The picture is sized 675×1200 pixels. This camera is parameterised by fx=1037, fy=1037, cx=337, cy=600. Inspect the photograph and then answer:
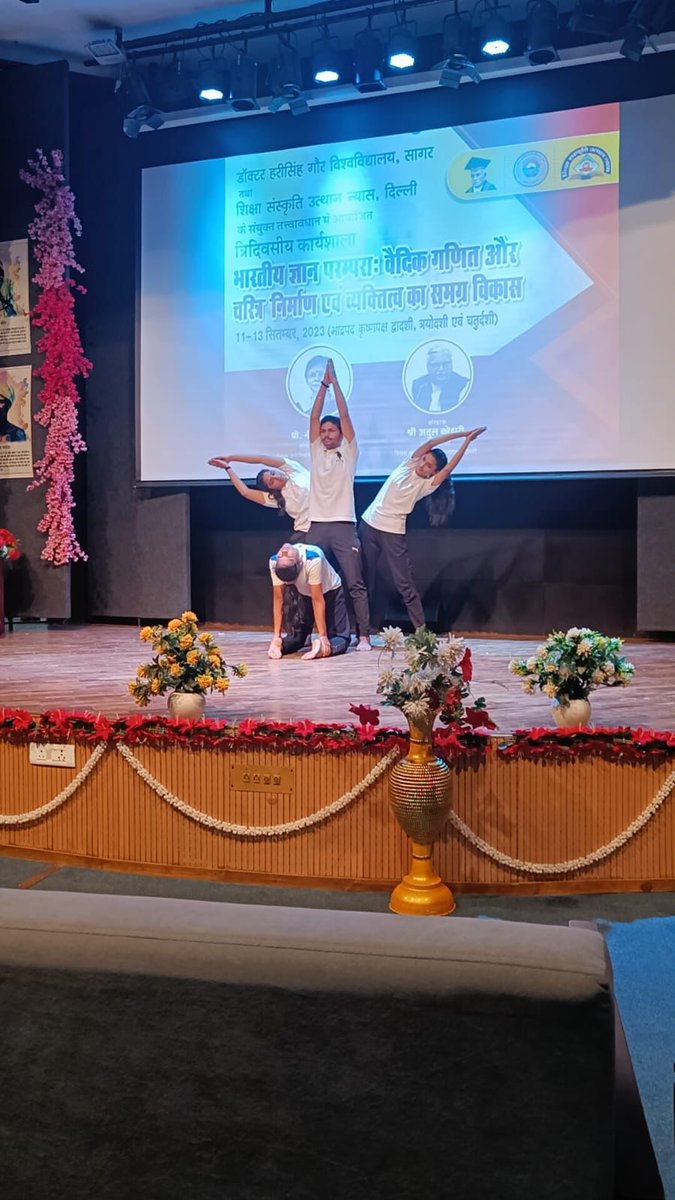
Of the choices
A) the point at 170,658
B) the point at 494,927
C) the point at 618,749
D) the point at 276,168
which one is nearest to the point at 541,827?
the point at 618,749

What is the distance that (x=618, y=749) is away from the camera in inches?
125

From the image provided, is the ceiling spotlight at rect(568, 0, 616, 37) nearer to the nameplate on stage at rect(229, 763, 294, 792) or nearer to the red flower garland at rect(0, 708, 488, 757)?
the red flower garland at rect(0, 708, 488, 757)

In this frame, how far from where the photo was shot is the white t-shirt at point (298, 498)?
676cm

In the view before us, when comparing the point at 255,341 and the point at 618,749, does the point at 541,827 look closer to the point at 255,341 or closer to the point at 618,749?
the point at 618,749

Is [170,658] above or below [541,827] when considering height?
above

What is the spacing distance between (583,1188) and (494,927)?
22 cm

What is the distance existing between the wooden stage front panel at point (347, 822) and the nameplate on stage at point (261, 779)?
0.05ft

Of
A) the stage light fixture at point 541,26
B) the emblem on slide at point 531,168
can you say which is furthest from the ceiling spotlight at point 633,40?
the emblem on slide at point 531,168

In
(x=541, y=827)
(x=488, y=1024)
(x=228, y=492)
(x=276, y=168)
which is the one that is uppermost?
(x=276, y=168)

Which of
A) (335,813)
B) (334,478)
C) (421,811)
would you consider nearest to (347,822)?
(335,813)

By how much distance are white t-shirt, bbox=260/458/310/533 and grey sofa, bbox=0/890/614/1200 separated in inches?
230

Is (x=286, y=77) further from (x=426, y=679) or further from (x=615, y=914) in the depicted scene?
(x=615, y=914)

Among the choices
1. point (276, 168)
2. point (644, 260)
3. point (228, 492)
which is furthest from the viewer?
point (228, 492)

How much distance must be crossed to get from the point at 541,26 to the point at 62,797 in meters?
5.35
